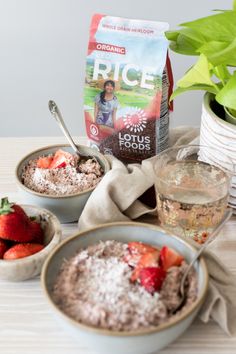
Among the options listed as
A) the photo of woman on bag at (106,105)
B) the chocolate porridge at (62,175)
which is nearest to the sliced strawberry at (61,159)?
the chocolate porridge at (62,175)

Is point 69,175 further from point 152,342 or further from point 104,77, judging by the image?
point 152,342

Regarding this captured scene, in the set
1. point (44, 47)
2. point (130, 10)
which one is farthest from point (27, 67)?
point (130, 10)

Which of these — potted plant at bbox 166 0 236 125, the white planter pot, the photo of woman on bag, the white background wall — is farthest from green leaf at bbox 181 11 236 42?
the white background wall

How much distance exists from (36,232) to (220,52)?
358 mm

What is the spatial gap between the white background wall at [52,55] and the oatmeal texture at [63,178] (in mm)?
681

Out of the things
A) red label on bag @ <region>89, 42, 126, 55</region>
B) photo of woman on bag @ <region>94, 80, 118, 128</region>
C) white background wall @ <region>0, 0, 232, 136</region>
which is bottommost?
white background wall @ <region>0, 0, 232, 136</region>

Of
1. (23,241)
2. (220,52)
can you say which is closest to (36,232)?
(23,241)

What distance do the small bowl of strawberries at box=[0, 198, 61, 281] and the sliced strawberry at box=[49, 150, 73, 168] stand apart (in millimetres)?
133

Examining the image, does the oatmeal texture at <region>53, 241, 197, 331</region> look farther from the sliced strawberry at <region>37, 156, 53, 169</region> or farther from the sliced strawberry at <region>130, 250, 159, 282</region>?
the sliced strawberry at <region>37, 156, 53, 169</region>

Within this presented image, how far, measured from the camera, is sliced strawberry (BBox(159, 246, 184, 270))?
77cm

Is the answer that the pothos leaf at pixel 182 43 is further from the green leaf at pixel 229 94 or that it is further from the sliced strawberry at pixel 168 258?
the sliced strawberry at pixel 168 258

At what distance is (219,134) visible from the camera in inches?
36.2

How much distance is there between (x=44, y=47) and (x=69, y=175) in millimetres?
739

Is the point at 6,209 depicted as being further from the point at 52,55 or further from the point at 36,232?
the point at 52,55
